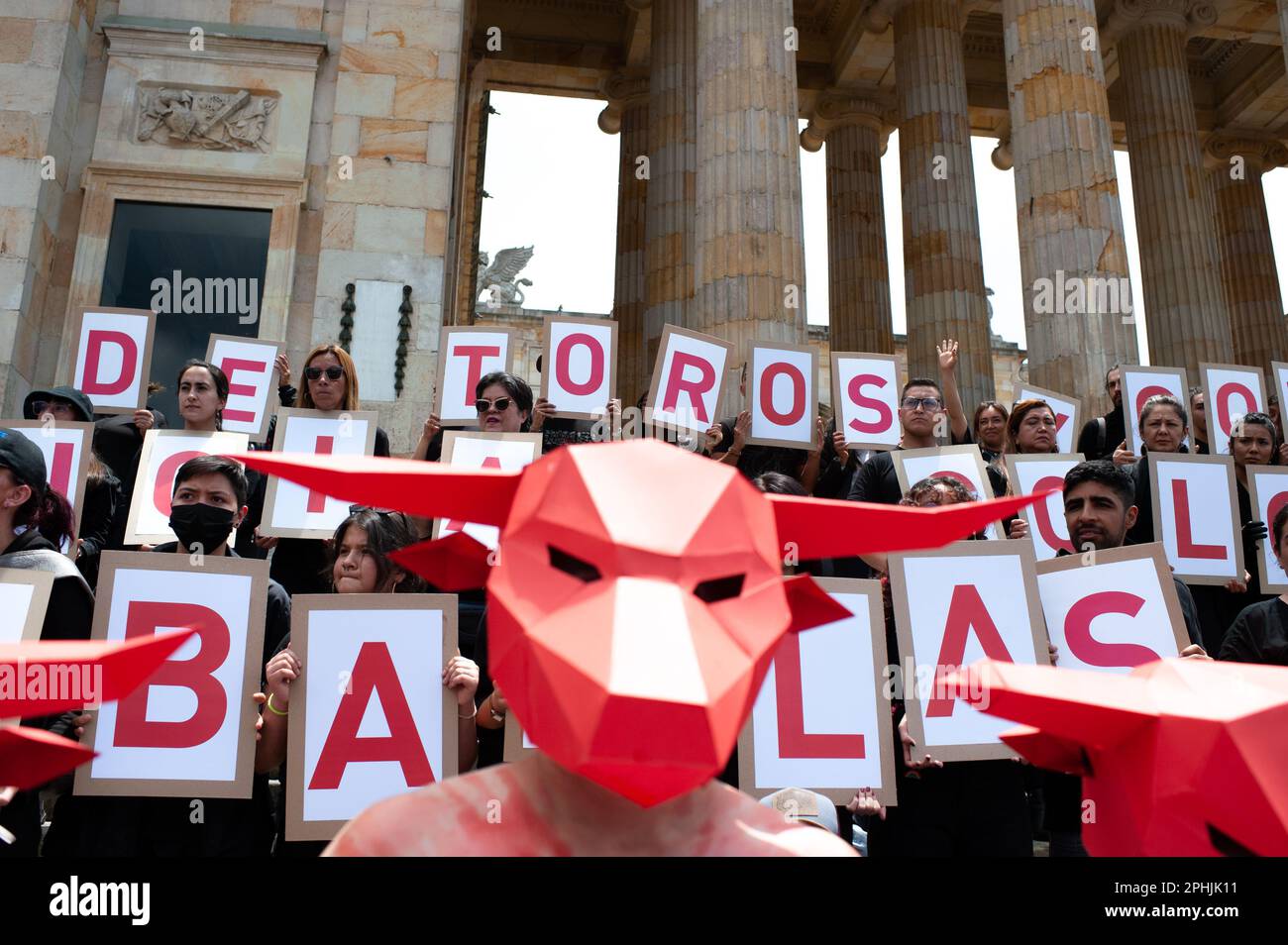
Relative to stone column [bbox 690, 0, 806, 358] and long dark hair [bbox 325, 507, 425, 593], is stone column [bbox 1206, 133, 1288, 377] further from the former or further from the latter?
long dark hair [bbox 325, 507, 425, 593]

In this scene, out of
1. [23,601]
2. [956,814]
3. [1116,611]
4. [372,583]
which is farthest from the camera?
[372,583]

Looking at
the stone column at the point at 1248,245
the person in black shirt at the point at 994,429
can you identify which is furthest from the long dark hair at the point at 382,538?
the stone column at the point at 1248,245

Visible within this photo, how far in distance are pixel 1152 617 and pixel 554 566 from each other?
3.38 metres

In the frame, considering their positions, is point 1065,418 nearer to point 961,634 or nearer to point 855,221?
point 961,634

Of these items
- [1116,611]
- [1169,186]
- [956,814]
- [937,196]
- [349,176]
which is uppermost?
[1169,186]

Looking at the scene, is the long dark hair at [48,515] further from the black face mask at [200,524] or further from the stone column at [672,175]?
the stone column at [672,175]

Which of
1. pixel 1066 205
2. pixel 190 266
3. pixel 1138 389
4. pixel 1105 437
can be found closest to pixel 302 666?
pixel 1138 389

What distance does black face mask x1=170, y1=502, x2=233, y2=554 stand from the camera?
466 centimetres

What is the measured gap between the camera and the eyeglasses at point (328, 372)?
769 centimetres

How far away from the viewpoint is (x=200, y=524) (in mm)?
4688

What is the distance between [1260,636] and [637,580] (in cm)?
452

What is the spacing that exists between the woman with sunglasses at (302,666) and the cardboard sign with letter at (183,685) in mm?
146
